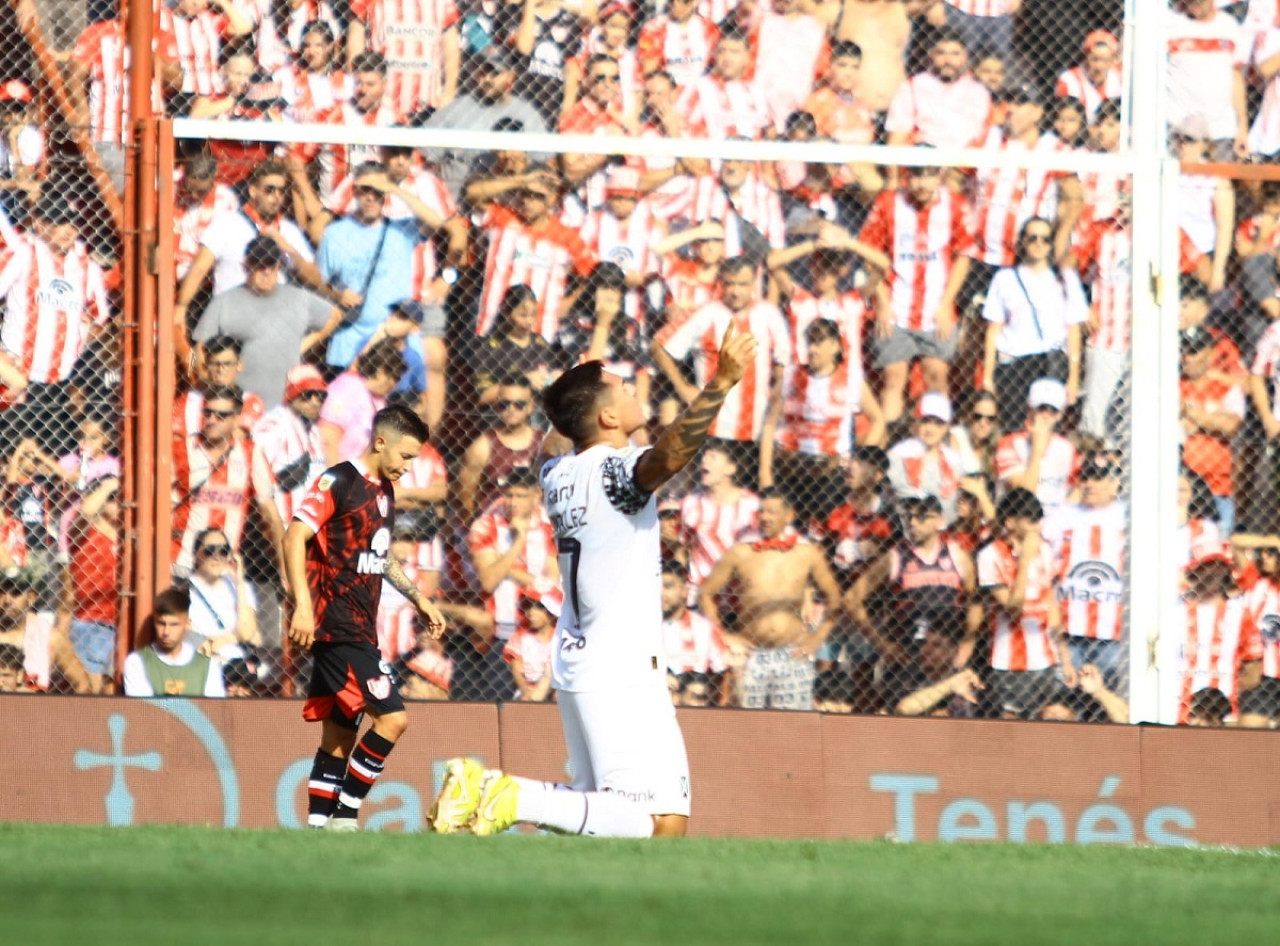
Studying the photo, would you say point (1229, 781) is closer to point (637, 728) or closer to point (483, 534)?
point (483, 534)

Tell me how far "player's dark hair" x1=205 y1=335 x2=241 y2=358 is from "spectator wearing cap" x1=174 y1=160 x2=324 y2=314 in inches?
8.6

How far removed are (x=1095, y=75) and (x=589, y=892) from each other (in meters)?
7.68

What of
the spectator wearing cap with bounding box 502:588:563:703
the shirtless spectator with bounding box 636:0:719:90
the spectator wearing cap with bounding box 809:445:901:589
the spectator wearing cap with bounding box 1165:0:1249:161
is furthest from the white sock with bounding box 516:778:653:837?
the spectator wearing cap with bounding box 1165:0:1249:161

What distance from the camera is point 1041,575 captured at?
10.6 meters

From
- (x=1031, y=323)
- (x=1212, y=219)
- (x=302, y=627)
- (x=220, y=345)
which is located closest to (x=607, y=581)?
(x=302, y=627)

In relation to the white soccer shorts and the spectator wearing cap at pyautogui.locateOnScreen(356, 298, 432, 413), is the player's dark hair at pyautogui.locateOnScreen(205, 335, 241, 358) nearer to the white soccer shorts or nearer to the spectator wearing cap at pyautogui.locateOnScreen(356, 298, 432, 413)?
the spectator wearing cap at pyautogui.locateOnScreen(356, 298, 432, 413)

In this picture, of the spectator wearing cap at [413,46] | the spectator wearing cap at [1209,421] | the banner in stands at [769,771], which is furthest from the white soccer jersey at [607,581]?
the spectator wearing cap at [1209,421]

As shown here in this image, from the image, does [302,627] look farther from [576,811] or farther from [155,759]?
[155,759]

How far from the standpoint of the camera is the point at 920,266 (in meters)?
10.9

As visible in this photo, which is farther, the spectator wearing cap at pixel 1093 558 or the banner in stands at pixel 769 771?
the spectator wearing cap at pixel 1093 558

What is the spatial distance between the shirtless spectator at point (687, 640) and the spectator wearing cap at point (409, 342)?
163 centimetres

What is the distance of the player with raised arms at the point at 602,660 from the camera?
231 inches

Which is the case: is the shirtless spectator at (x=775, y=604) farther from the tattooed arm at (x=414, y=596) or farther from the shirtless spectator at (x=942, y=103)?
the tattooed arm at (x=414, y=596)

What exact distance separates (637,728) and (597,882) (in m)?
1.13
